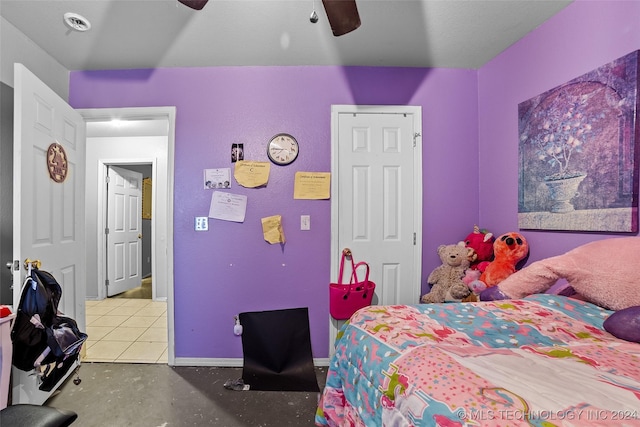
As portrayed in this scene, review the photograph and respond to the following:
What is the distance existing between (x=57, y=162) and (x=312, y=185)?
5.77 feet

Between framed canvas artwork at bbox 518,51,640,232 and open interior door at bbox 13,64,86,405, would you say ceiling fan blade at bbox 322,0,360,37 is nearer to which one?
framed canvas artwork at bbox 518,51,640,232

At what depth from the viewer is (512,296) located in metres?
1.33

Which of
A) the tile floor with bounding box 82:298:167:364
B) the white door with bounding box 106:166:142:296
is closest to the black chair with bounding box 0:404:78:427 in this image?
the tile floor with bounding box 82:298:167:364

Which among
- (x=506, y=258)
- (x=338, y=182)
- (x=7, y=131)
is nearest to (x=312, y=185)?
(x=338, y=182)

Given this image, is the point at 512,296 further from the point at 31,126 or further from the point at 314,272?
the point at 31,126

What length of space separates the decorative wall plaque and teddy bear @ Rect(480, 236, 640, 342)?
2895 millimetres

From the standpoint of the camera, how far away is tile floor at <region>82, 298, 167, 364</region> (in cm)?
220

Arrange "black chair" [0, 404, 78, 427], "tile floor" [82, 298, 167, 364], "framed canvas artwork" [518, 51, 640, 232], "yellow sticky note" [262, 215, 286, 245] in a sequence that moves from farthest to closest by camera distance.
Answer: "tile floor" [82, 298, 167, 364] < "yellow sticky note" [262, 215, 286, 245] < "framed canvas artwork" [518, 51, 640, 232] < "black chair" [0, 404, 78, 427]

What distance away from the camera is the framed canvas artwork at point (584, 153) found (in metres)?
1.20

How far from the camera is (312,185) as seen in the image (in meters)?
2.05

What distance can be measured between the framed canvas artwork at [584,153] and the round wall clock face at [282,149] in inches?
62.5

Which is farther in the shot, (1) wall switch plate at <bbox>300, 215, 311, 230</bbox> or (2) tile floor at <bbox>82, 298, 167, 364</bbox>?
(2) tile floor at <bbox>82, 298, 167, 364</bbox>

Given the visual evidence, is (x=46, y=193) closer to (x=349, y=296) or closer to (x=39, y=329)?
(x=39, y=329)

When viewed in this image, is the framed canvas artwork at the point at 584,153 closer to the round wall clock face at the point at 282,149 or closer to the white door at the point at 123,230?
the round wall clock face at the point at 282,149
